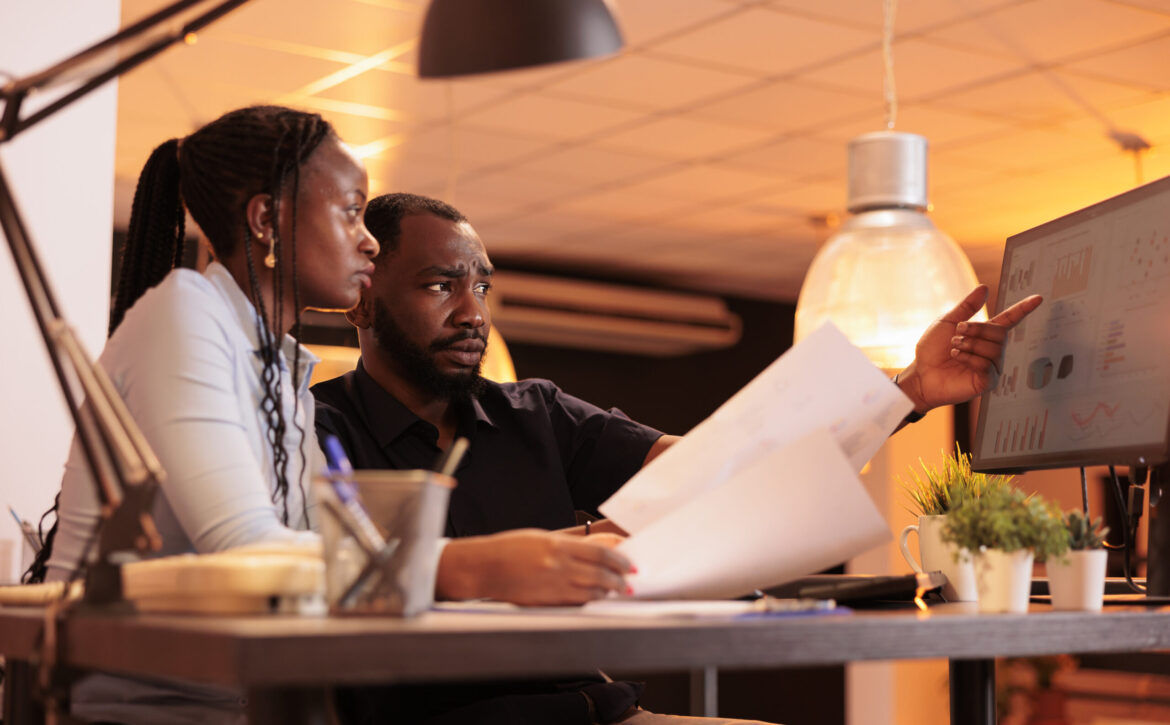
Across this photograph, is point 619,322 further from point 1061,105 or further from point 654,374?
point 1061,105

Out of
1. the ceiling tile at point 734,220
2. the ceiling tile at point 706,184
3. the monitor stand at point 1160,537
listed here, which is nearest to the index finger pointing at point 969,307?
the monitor stand at point 1160,537

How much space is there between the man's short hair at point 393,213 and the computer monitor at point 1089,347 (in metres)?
0.80

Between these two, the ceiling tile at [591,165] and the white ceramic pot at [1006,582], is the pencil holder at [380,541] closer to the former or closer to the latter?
the white ceramic pot at [1006,582]

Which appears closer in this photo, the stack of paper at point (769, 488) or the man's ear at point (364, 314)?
the stack of paper at point (769, 488)

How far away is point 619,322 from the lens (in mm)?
7547

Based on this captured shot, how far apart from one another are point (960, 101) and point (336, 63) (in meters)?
2.12

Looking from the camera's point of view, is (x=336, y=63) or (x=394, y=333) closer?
(x=394, y=333)

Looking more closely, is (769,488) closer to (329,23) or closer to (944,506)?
(944,506)

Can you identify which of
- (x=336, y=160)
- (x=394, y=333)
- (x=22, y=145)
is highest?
(x=22, y=145)

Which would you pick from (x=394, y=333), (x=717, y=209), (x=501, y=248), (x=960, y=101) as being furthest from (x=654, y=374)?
(x=394, y=333)

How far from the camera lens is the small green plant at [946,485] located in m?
1.45

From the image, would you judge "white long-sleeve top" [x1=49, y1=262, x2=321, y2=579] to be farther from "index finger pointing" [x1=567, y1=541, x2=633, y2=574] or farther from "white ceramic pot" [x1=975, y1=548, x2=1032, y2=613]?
"white ceramic pot" [x1=975, y1=548, x2=1032, y2=613]

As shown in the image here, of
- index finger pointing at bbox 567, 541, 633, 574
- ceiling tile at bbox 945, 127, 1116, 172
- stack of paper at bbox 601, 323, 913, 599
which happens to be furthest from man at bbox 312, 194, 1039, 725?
ceiling tile at bbox 945, 127, 1116, 172

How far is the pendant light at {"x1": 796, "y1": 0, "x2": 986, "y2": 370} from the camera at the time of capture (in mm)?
2463
